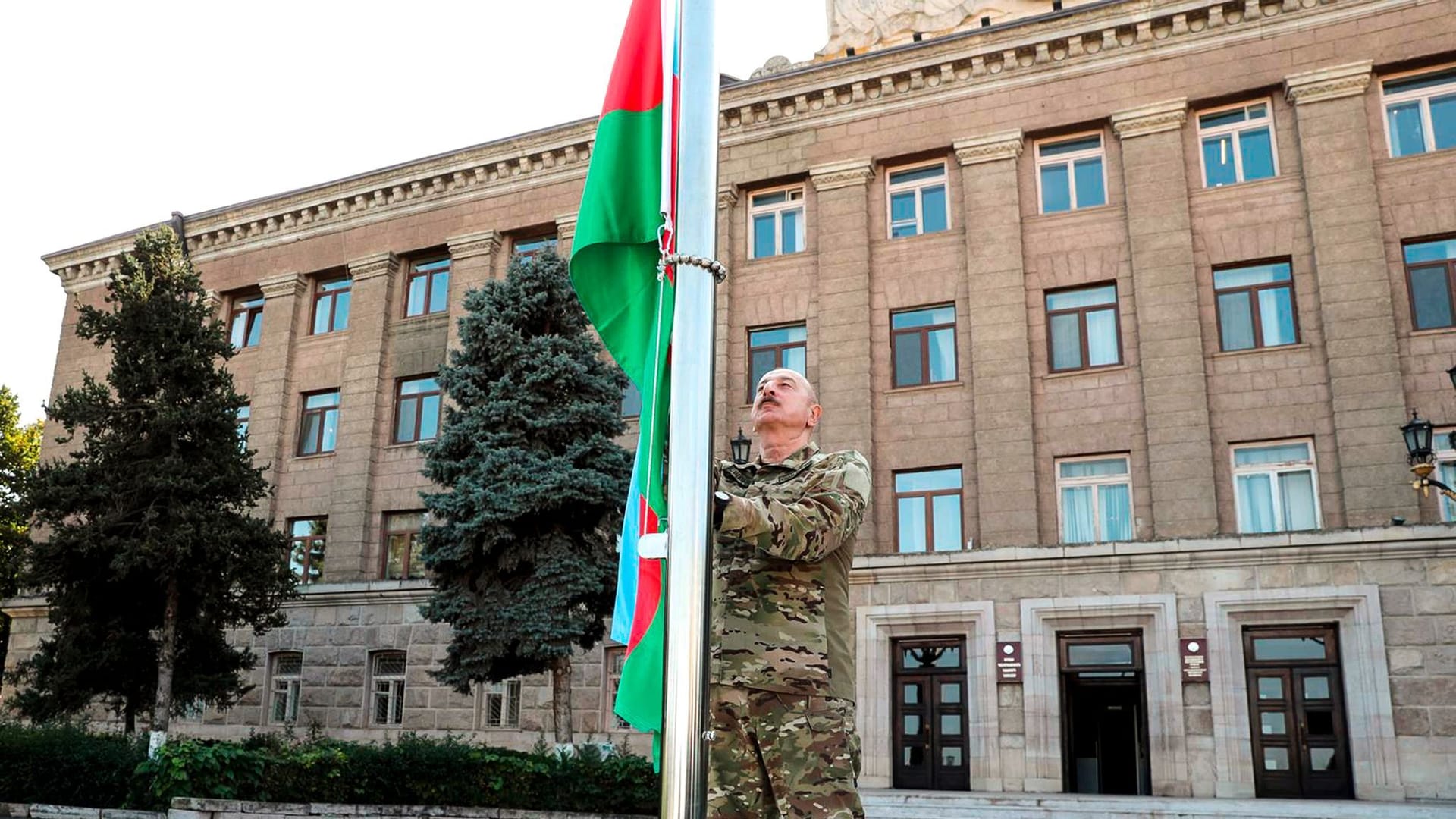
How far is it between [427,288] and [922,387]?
44.1 feet

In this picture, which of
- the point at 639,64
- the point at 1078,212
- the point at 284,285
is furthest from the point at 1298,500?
the point at 284,285

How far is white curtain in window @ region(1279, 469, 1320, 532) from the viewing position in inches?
832

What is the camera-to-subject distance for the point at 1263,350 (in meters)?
22.1

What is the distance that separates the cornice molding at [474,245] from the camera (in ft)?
96.9

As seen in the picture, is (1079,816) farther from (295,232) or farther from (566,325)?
(295,232)

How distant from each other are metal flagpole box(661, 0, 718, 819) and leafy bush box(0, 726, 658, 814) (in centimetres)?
1144

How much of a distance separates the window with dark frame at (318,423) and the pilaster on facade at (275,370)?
46 cm

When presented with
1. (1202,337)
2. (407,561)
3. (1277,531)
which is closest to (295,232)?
(407,561)

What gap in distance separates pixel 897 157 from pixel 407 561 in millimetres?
14505

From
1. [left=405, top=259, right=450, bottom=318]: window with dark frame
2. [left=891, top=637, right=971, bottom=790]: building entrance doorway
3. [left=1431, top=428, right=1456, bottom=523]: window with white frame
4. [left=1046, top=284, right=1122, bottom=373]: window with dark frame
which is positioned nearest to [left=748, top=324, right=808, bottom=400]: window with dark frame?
[left=1046, top=284, right=1122, bottom=373]: window with dark frame

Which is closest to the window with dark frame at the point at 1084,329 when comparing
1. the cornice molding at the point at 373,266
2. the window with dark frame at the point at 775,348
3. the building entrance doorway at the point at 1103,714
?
the window with dark frame at the point at 775,348

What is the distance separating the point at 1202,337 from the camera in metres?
22.5

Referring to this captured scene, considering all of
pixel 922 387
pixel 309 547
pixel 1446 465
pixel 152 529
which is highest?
pixel 922 387

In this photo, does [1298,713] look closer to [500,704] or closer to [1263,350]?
[1263,350]
